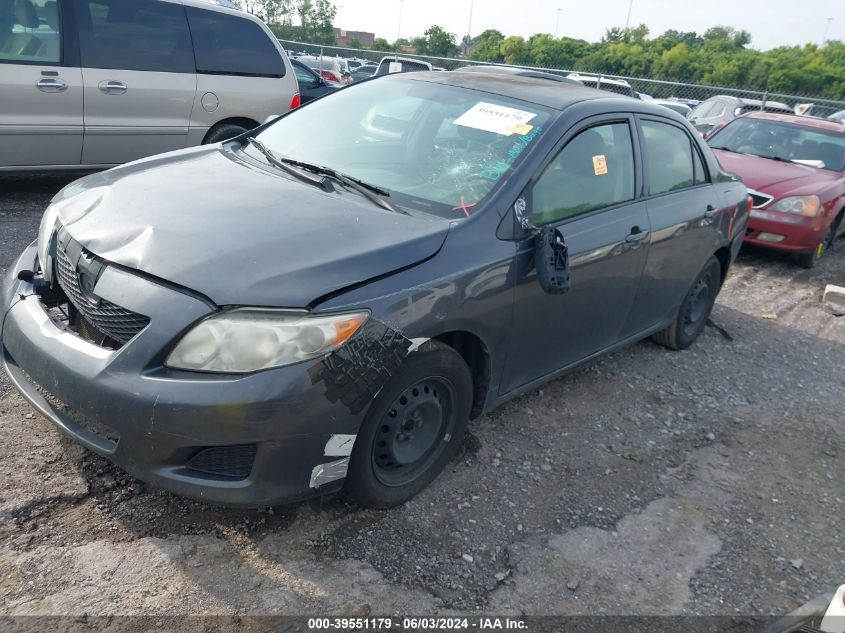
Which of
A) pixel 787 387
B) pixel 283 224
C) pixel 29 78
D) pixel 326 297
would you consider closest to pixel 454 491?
pixel 326 297

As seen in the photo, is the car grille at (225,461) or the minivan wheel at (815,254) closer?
the car grille at (225,461)

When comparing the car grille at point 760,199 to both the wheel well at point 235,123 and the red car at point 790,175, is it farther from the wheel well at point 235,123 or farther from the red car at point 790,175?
the wheel well at point 235,123

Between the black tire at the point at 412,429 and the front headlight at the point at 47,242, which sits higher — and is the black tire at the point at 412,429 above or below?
below

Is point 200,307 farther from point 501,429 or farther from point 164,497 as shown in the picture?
point 501,429

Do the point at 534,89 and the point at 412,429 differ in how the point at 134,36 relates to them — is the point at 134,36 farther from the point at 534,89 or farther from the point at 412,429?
the point at 412,429

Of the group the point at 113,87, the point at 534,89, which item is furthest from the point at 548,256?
the point at 113,87

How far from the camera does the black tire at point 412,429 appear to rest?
266cm

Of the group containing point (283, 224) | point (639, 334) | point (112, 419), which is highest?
point (283, 224)

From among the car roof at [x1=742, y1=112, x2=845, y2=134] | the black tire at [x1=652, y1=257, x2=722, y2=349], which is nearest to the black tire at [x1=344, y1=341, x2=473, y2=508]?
the black tire at [x1=652, y1=257, x2=722, y2=349]

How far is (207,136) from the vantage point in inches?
278

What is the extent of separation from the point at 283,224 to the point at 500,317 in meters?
0.99

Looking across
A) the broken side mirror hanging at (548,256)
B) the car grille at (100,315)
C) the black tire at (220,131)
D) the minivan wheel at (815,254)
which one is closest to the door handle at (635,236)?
the broken side mirror hanging at (548,256)

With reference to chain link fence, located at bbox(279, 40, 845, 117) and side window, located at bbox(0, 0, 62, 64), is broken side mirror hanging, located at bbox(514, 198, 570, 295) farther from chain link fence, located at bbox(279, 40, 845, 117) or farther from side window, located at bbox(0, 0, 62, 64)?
chain link fence, located at bbox(279, 40, 845, 117)

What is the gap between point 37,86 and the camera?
582 cm
